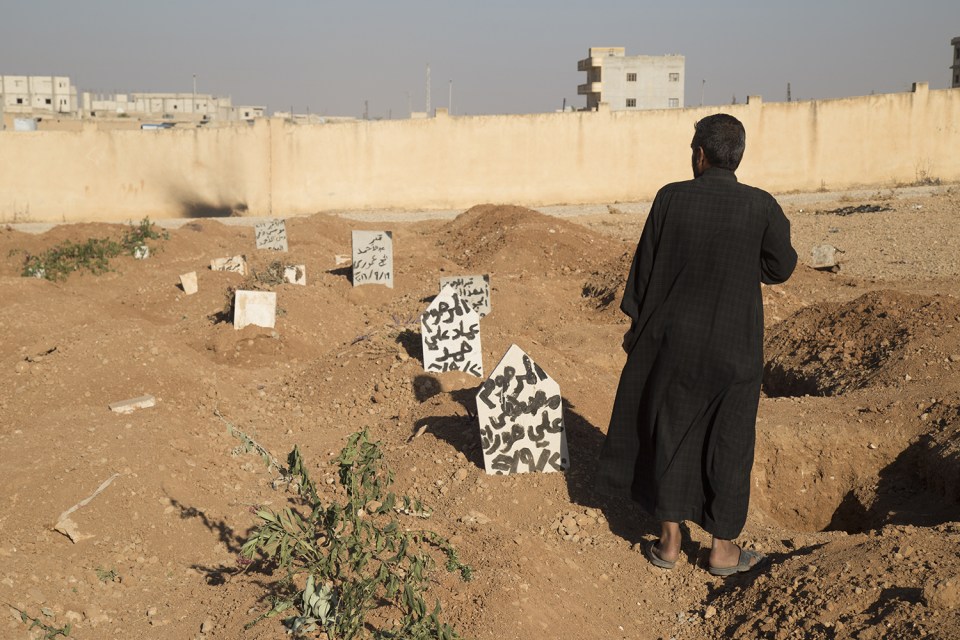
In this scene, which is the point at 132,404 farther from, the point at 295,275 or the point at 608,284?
the point at 608,284

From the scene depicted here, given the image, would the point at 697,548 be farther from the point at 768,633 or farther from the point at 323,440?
the point at 323,440

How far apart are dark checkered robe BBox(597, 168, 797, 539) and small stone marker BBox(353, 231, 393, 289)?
7137 millimetres

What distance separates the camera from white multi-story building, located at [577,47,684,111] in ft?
173

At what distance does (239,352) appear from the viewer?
8.50 metres

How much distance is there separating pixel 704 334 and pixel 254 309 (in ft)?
19.2

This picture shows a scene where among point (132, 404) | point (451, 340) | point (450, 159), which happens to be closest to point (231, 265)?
point (132, 404)

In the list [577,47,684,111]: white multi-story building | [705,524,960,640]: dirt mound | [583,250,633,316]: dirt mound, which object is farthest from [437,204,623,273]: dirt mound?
[577,47,684,111]: white multi-story building

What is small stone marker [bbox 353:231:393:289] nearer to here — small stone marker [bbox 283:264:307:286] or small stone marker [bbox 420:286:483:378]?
small stone marker [bbox 283:264:307:286]

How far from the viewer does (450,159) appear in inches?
962

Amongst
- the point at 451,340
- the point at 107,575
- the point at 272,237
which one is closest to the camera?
the point at 107,575

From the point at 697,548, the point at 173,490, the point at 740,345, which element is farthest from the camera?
the point at 173,490

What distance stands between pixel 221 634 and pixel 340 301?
6.90 m

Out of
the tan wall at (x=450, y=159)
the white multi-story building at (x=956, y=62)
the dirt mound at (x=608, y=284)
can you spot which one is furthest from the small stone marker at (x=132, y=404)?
the white multi-story building at (x=956, y=62)

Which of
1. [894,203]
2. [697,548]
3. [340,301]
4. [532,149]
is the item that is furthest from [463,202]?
[697,548]
